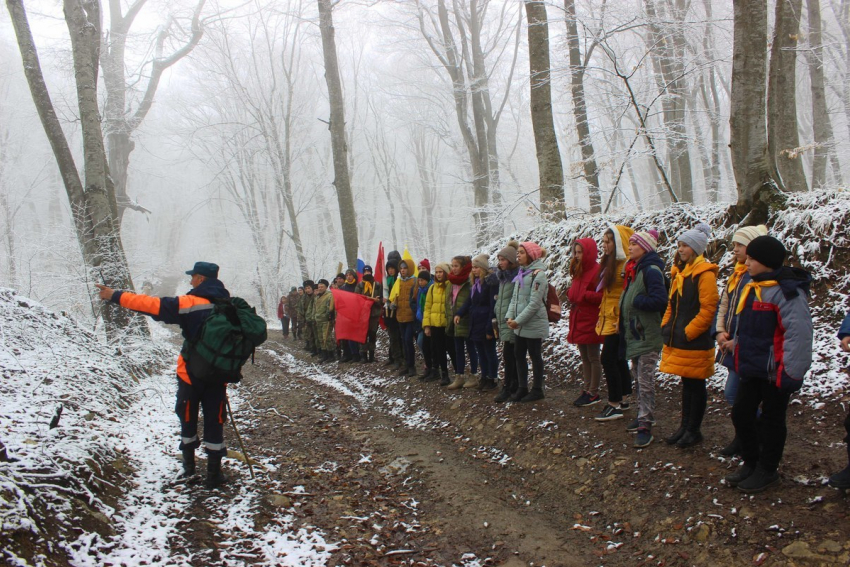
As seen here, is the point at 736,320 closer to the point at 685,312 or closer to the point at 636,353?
the point at 685,312

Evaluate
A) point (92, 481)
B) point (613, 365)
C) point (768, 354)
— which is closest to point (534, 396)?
point (613, 365)

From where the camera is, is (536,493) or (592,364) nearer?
(536,493)

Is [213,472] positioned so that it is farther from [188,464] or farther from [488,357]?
[488,357]

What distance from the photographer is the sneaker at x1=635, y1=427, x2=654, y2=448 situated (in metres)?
4.63

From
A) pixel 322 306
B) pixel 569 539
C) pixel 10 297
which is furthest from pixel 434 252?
pixel 569 539

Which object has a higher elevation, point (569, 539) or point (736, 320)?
point (736, 320)

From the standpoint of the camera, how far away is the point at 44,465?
3537mm

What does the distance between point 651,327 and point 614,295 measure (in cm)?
77

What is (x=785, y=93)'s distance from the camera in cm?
1107

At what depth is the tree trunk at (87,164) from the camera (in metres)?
8.79

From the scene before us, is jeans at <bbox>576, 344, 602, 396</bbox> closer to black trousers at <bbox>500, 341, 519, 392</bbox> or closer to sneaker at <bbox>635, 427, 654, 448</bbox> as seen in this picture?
black trousers at <bbox>500, 341, 519, 392</bbox>

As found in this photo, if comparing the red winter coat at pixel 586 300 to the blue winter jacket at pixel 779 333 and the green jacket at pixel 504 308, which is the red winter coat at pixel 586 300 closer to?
the green jacket at pixel 504 308

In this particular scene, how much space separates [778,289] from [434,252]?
33.5 meters

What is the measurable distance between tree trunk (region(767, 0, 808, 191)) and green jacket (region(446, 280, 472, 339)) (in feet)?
20.7
